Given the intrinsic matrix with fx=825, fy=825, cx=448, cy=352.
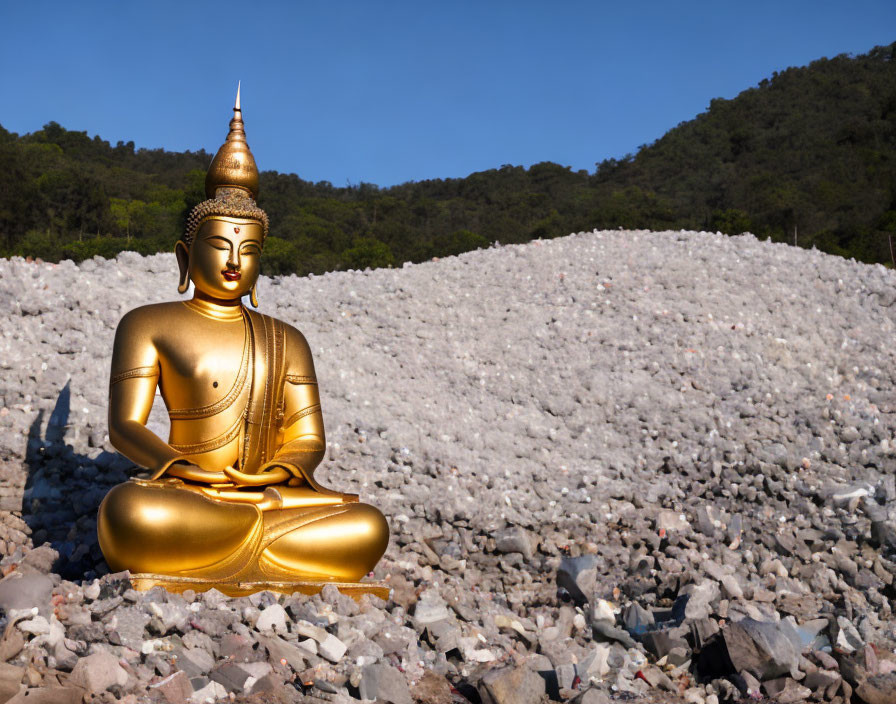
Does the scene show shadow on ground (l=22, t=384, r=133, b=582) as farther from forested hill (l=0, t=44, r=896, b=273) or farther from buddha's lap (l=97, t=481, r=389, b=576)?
forested hill (l=0, t=44, r=896, b=273)

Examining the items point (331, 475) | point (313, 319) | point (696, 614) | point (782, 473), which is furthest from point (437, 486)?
point (313, 319)

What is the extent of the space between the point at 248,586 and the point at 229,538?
0.23 metres

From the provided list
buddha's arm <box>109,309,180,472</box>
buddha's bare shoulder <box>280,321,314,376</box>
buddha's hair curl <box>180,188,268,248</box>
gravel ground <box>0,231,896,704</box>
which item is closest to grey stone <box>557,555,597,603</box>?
gravel ground <box>0,231,896,704</box>

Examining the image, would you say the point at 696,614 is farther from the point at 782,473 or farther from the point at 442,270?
the point at 442,270

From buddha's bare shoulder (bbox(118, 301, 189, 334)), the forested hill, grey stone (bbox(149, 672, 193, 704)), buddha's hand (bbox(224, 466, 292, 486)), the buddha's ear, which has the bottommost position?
grey stone (bbox(149, 672, 193, 704))

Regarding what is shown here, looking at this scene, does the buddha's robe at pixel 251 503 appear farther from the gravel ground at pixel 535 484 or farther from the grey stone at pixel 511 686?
the grey stone at pixel 511 686

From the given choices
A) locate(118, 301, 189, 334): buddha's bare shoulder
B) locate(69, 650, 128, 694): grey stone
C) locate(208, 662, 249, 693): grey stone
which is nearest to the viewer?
locate(69, 650, 128, 694): grey stone

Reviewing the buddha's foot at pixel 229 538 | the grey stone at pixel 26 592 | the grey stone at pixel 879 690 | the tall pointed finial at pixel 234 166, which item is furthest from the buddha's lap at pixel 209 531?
the grey stone at pixel 879 690

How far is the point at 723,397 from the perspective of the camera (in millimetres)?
7066

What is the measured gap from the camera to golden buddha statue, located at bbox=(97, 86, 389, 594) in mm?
3559

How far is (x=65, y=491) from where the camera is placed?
209 inches

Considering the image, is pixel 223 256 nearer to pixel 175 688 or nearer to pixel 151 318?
pixel 151 318

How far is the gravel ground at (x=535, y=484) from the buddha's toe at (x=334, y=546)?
7.8 inches

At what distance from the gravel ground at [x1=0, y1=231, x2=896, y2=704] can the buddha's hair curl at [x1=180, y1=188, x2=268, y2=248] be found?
5.99ft
